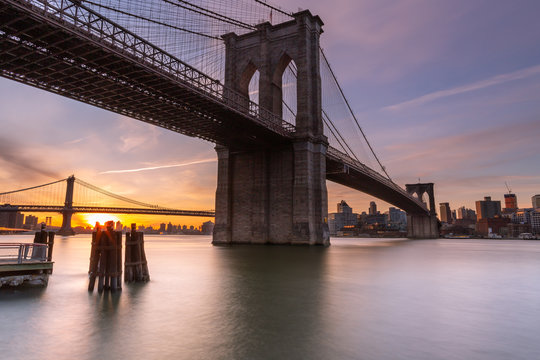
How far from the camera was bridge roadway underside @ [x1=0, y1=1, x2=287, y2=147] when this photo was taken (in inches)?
688

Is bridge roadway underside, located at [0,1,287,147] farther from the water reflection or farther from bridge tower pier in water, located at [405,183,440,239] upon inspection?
bridge tower pier in water, located at [405,183,440,239]

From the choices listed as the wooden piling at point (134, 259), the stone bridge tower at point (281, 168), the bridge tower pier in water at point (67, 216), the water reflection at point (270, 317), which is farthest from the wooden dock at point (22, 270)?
the bridge tower pier in water at point (67, 216)

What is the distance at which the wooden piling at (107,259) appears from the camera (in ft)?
32.4

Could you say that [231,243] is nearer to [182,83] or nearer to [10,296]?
[182,83]

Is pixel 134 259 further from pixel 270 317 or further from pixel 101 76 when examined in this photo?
pixel 101 76

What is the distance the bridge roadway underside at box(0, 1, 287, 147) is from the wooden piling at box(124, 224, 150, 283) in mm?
12326

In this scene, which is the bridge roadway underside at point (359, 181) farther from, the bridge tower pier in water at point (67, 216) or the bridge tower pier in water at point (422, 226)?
the bridge tower pier in water at point (67, 216)

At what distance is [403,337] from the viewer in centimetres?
562

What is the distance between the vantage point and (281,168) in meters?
40.0

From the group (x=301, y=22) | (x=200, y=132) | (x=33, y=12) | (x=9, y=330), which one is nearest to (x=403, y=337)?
(x=9, y=330)

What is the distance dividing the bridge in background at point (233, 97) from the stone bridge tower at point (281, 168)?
12 centimetres

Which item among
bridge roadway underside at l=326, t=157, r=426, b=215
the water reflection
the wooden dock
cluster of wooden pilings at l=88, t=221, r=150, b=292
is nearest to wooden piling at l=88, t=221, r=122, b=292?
cluster of wooden pilings at l=88, t=221, r=150, b=292

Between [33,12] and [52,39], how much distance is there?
2695 mm

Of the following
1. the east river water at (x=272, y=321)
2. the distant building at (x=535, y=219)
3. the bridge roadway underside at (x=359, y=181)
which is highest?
the bridge roadway underside at (x=359, y=181)
